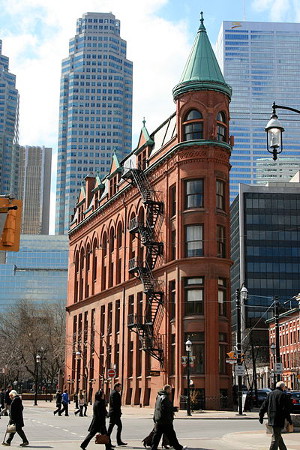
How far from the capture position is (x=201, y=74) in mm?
54406

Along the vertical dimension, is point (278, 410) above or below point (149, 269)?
below

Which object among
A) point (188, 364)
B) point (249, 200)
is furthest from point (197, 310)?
point (249, 200)

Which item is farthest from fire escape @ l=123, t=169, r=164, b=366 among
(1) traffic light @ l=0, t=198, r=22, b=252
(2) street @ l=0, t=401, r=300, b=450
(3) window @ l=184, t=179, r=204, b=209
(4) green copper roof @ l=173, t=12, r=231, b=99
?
(1) traffic light @ l=0, t=198, r=22, b=252

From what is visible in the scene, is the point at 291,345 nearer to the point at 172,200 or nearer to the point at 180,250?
the point at 172,200

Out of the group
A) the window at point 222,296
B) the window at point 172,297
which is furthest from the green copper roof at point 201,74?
the window at point 222,296

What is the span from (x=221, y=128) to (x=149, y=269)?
13111mm

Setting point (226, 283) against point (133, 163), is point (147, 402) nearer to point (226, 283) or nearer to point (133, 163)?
point (226, 283)

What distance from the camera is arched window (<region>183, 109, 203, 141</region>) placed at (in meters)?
54.1

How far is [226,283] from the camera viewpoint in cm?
5288

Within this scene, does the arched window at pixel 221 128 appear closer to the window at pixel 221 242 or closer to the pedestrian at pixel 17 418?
the window at pixel 221 242

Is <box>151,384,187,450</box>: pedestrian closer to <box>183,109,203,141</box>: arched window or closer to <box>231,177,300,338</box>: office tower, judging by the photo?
<box>183,109,203,141</box>: arched window

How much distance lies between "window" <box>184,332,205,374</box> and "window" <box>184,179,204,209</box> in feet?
32.8

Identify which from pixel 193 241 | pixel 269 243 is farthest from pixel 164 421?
pixel 269 243

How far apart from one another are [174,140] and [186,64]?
6423mm
